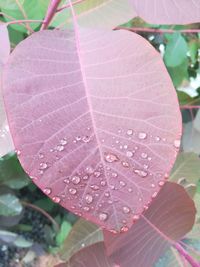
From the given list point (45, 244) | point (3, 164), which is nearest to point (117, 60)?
point (3, 164)

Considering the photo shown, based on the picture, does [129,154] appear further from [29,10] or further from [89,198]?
[29,10]

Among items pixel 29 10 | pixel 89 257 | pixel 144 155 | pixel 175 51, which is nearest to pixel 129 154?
pixel 144 155

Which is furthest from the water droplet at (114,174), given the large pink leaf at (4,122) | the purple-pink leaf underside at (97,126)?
the large pink leaf at (4,122)

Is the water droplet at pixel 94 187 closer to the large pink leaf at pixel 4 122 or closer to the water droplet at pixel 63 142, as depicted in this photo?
the water droplet at pixel 63 142

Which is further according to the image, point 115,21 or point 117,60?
point 115,21

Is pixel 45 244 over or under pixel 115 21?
under

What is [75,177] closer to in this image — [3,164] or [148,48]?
[148,48]
